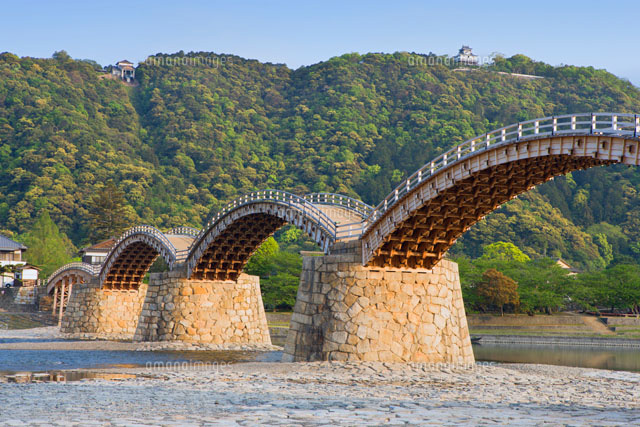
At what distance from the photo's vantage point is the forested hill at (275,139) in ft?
401

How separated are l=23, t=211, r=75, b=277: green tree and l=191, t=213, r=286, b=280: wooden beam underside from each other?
54128 millimetres

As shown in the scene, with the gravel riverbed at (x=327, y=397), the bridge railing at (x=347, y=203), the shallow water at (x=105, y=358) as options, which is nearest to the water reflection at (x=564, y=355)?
the gravel riverbed at (x=327, y=397)

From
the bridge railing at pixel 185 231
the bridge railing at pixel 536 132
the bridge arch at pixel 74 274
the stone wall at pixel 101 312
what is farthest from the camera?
the bridge arch at pixel 74 274

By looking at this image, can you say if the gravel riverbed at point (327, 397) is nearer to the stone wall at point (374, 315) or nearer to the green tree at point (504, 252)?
the stone wall at point (374, 315)

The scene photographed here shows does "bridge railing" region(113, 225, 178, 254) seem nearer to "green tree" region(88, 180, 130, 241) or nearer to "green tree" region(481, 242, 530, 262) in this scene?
"green tree" region(88, 180, 130, 241)

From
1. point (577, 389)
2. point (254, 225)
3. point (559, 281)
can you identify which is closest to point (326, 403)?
point (577, 389)

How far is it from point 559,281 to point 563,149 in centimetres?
5936

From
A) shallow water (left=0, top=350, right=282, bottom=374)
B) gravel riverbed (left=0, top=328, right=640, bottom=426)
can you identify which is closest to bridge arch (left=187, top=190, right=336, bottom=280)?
shallow water (left=0, top=350, right=282, bottom=374)

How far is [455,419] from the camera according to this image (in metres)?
18.9

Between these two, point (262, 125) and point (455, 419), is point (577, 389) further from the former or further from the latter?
point (262, 125)

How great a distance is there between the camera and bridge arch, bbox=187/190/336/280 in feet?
142

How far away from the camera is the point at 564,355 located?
172ft

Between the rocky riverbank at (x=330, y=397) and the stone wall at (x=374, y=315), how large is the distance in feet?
3.36

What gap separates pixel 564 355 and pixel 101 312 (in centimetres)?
3549
